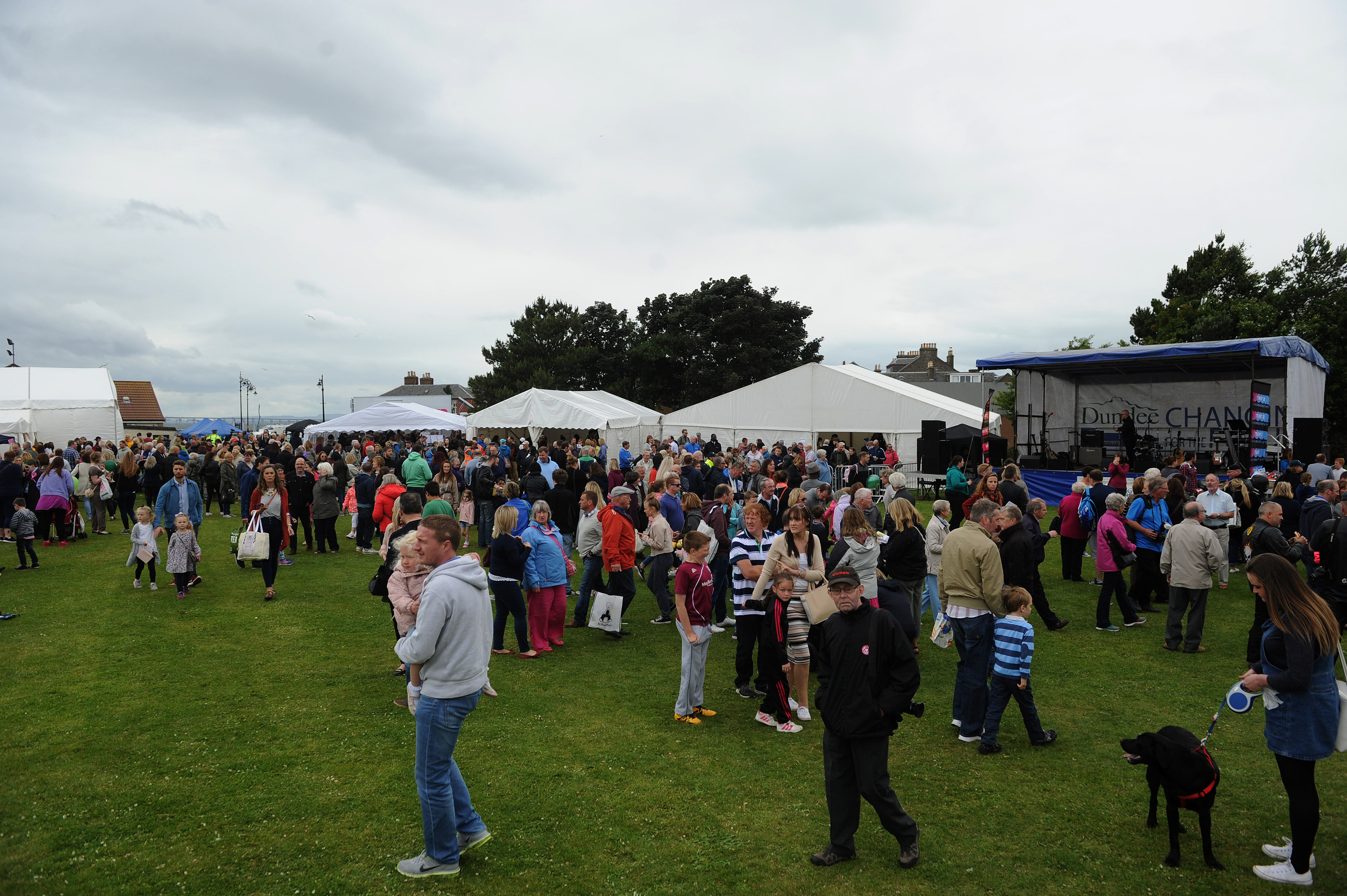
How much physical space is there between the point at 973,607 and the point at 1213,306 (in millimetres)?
32125

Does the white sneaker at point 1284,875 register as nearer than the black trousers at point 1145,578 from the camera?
Yes

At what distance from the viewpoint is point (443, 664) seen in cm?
345

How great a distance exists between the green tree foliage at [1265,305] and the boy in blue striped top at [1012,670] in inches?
1081

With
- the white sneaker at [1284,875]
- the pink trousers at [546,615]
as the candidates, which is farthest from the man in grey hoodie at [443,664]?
the white sneaker at [1284,875]

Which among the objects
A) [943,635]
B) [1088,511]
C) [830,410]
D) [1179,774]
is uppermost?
[830,410]

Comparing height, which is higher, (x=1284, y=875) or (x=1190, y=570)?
(x=1190, y=570)

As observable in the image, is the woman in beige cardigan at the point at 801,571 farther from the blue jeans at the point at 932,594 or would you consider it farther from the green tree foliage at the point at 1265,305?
the green tree foliage at the point at 1265,305

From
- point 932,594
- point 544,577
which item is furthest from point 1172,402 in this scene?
point 544,577

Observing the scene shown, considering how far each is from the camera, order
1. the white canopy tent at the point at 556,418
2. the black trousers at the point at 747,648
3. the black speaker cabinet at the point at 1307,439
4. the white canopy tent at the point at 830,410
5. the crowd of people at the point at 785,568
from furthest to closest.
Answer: the white canopy tent at the point at 556,418 < the white canopy tent at the point at 830,410 < the black speaker cabinet at the point at 1307,439 < the black trousers at the point at 747,648 < the crowd of people at the point at 785,568

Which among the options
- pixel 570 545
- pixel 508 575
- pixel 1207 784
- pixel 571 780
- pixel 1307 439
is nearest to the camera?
pixel 1207 784

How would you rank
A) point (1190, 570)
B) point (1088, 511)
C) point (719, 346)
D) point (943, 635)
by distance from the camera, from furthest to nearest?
point (719, 346) < point (1088, 511) < point (943, 635) < point (1190, 570)

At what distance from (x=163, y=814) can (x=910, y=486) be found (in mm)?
22016

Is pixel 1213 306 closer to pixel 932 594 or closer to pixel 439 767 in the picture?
pixel 932 594

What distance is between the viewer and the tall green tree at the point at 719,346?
47.5m
